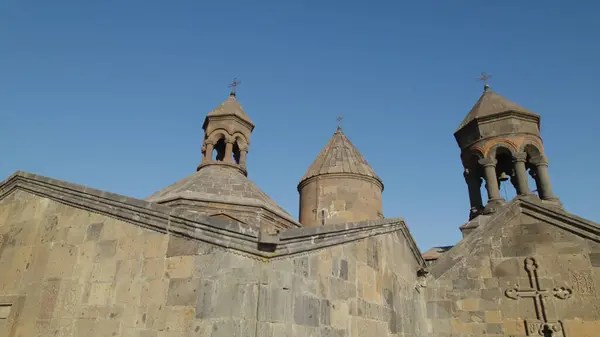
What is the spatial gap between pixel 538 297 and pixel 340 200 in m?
6.11

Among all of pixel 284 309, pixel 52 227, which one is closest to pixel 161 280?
pixel 284 309

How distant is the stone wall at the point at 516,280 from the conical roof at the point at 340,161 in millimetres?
5442

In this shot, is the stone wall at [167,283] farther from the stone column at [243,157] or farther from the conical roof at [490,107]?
the conical roof at [490,107]

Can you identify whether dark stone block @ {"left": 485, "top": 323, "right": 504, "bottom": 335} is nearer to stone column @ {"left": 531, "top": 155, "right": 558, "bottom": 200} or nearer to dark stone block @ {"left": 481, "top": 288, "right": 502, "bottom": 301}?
dark stone block @ {"left": 481, "top": 288, "right": 502, "bottom": 301}

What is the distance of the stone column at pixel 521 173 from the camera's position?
9.35 meters

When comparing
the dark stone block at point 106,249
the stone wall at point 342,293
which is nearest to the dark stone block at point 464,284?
the stone wall at point 342,293

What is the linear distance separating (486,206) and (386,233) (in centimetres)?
559

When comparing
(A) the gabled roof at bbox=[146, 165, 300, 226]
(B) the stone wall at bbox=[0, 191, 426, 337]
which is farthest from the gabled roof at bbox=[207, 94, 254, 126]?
(B) the stone wall at bbox=[0, 191, 426, 337]

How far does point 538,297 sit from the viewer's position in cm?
618

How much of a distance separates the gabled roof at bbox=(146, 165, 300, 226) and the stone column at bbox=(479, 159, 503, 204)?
4.95m

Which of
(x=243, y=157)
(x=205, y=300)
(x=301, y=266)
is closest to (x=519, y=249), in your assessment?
(x=301, y=266)

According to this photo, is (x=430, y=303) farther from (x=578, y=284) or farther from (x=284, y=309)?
(x=284, y=309)

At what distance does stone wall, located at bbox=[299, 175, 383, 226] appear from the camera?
11.4 metres

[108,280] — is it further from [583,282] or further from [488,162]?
[488,162]
